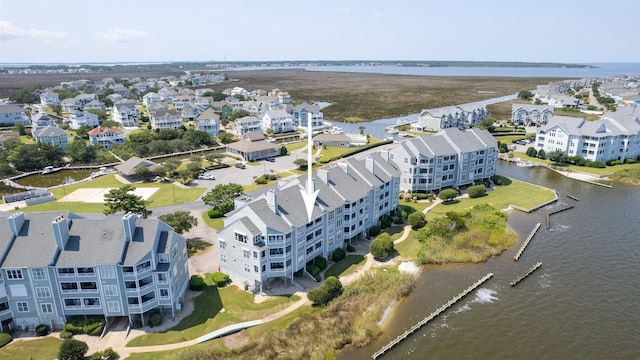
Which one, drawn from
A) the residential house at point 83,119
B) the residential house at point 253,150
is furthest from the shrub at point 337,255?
the residential house at point 83,119

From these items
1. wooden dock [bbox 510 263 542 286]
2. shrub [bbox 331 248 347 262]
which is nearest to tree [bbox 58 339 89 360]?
shrub [bbox 331 248 347 262]

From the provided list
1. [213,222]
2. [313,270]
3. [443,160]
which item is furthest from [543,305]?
[213,222]

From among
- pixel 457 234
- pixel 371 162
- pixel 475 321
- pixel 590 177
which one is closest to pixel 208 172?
pixel 371 162

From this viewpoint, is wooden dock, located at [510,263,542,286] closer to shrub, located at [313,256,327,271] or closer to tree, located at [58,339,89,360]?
shrub, located at [313,256,327,271]

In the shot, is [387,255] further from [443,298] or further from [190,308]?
[190,308]

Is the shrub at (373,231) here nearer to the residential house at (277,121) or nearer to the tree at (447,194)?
the tree at (447,194)

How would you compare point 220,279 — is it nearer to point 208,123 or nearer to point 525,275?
point 525,275
